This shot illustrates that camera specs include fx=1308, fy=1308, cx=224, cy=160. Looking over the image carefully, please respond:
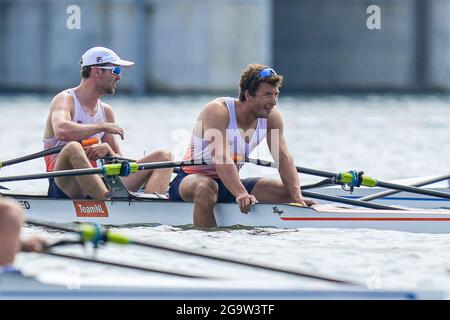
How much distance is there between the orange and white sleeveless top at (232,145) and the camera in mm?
11648

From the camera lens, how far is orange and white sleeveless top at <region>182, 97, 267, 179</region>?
11648mm

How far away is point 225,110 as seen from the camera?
1161 centimetres

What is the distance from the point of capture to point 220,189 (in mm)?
11812

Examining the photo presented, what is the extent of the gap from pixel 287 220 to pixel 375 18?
95.7ft

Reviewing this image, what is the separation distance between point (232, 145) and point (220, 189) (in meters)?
0.42

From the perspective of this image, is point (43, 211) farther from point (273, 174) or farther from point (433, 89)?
point (433, 89)

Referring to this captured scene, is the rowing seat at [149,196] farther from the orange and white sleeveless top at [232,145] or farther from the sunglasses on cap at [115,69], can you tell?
the sunglasses on cap at [115,69]

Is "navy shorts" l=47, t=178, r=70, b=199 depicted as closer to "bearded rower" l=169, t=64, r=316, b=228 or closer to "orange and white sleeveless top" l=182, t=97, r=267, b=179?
"bearded rower" l=169, t=64, r=316, b=228

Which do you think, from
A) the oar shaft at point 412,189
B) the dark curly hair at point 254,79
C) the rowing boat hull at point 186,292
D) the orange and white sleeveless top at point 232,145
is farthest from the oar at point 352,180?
the rowing boat hull at point 186,292

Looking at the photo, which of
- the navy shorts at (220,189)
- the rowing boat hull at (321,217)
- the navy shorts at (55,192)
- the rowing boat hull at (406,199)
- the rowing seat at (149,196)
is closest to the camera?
the rowing boat hull at (321,217)

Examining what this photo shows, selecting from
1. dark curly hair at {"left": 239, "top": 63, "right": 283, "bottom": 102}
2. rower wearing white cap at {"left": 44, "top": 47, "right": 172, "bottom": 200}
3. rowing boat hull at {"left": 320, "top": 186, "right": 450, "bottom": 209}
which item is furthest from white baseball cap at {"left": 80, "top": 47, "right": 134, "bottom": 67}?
rowing boat hull at {"left": 320, "top": 186, "right": 450, "bottom": 209}

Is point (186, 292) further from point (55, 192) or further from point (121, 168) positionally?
point (55, 192)

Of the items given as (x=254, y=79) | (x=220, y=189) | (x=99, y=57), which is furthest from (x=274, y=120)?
(x=99, y=57)

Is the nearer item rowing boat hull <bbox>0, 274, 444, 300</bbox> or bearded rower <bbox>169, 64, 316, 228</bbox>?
rowing boat hull <bbox>0, 274, 444, 300</bbox>
